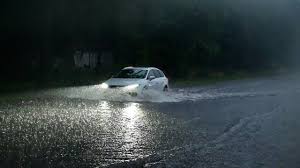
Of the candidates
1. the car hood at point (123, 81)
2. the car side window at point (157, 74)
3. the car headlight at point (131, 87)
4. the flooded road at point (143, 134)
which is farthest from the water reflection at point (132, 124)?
the car side window at point (157, 74)

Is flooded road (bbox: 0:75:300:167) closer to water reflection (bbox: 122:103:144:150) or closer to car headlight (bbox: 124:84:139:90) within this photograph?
water reflection (bbox: 122:103:144:150)

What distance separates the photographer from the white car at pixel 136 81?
21766 mm

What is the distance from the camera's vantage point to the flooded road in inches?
365

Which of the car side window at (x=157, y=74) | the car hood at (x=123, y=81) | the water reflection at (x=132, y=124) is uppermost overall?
the car side window at (x=157, y=74)

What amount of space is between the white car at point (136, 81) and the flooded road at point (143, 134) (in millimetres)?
884

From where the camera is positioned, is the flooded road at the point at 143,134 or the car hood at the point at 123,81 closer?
the flooded road at the point at 143,134

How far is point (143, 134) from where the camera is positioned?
1236 centimetres

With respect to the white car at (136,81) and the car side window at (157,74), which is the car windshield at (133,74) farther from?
the car side window at (157,74)

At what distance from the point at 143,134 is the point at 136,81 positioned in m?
9.88

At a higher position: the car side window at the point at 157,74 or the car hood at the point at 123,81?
the car side window at the point at 157,74

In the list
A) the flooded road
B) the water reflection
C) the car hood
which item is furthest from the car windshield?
the water reflection

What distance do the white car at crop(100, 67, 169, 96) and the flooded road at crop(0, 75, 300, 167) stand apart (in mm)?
884

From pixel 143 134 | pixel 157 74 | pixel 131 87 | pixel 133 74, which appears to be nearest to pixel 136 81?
pixel 131 87

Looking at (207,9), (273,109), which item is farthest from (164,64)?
(273,109)
